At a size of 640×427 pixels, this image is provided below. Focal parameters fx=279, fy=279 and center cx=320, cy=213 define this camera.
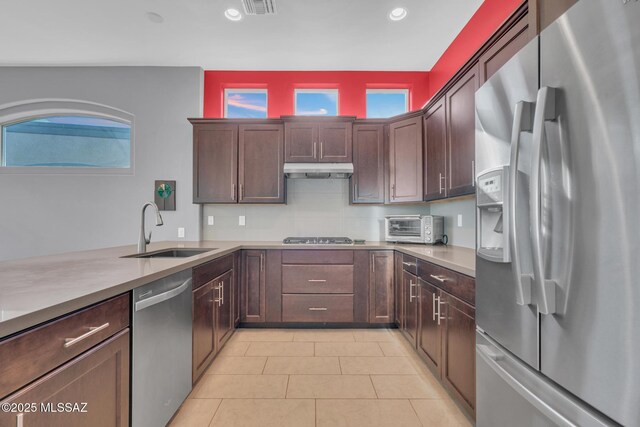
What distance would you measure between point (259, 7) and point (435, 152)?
203 centimetres

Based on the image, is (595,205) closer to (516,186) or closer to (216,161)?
(516,186)

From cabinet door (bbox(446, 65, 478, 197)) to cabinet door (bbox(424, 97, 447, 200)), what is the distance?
9cm

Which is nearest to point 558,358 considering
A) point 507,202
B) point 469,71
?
point 507,202

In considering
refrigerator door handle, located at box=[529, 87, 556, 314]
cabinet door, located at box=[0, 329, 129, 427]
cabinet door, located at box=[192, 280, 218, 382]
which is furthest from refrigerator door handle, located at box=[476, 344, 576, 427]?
cabinet door, located at box=[192, 280, 218, 382]

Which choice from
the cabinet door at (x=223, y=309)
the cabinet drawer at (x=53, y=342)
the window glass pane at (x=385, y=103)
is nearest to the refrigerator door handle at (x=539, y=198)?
the cabinet drawer at (x=53, y=342)

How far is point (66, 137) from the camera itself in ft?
11.7

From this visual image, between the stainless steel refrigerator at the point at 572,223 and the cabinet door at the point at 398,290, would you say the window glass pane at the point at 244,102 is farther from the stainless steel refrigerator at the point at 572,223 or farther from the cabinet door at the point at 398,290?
the stainless steel refrigerator at the point at 572,223

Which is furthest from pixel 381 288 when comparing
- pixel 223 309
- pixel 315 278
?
pixel 223 309

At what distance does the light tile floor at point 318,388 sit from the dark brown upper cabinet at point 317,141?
1913 millimetres

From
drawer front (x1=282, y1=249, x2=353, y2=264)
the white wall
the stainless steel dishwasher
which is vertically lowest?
the stainless steel dishwasher

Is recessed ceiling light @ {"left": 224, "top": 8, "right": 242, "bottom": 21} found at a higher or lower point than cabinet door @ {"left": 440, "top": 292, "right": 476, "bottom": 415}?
higher

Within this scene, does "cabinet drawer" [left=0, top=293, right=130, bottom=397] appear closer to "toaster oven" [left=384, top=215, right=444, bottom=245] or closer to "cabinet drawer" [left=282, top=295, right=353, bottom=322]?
"cabinet drawer" [left=282, top=295, right=353, bottom=322]

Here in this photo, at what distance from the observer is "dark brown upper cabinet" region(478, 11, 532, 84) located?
142cm

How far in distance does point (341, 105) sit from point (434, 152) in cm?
151
